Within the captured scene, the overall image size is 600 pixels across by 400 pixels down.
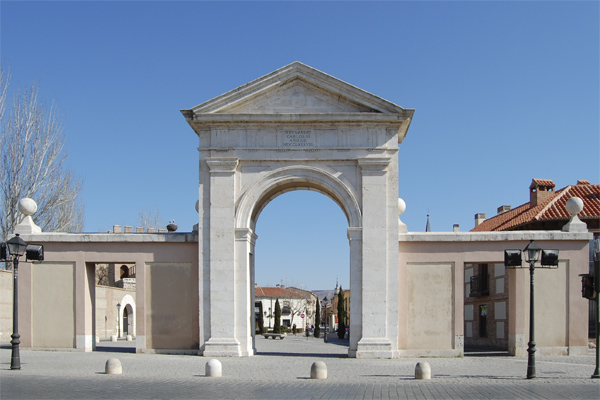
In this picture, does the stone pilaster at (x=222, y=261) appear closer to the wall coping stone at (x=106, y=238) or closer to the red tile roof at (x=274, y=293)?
the wall coping stone at (x=106, y=238)

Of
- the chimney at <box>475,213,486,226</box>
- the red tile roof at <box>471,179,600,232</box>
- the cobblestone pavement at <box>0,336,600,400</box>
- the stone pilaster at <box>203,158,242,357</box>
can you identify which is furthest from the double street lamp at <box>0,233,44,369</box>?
the chimney at <box>475,213,486,226</box>

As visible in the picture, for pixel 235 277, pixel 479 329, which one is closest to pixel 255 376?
pixel 235 277

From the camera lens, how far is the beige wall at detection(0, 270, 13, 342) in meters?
32.5

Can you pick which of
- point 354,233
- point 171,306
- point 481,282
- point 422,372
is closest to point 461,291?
point 354,233

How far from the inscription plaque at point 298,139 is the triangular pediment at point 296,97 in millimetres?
693

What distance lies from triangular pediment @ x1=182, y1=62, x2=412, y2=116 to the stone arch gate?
33 millimetres

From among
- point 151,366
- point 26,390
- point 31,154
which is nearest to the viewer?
point 26,390

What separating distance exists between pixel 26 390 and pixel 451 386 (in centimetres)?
847

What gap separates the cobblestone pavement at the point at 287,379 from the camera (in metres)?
13.0

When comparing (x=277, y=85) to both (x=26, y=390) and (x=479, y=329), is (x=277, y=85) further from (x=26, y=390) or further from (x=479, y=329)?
(x=479, y=329)

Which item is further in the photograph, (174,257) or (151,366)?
(174,257)

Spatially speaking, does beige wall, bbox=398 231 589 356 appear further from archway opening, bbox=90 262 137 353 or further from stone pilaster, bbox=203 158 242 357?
archway opening, bbox=90 262 137 353

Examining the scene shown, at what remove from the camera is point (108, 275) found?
59.1m

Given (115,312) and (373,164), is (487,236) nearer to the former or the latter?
(373,164)
